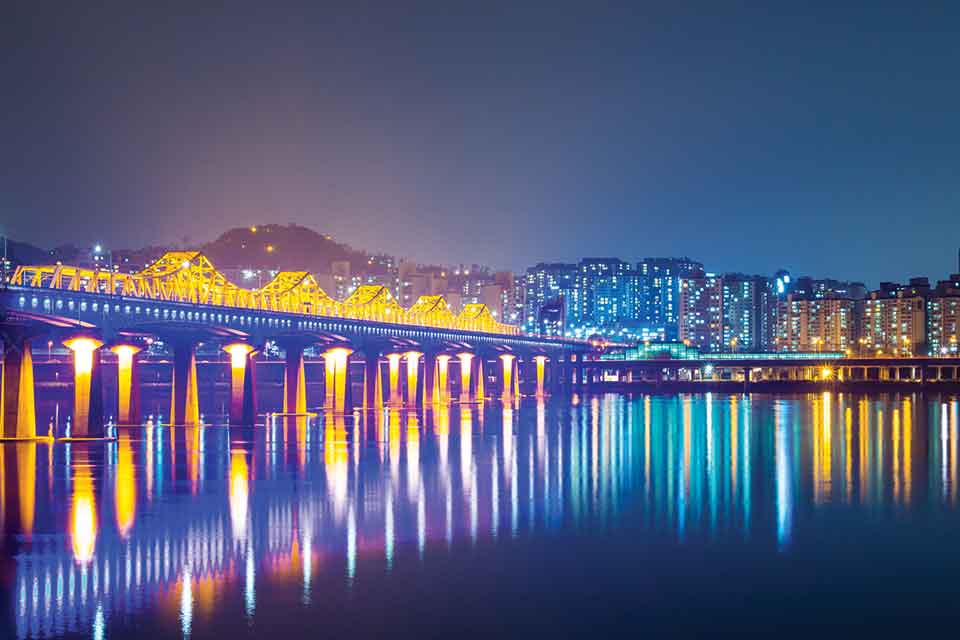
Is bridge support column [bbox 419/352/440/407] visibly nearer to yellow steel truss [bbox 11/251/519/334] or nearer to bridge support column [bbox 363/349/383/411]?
yellow steel truss [bbox 11/251/519/334]

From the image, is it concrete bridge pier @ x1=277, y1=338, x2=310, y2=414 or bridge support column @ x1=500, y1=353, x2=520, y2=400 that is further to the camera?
bridge support column @ x1=500, y1=353, x2=520, y2=400

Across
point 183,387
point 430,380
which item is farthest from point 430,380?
point 183,387

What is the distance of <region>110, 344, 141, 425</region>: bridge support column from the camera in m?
75.5

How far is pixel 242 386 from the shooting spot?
277 ft

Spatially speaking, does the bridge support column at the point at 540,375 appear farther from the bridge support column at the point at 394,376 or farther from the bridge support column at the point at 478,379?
the bridge support column at the point at 394,376

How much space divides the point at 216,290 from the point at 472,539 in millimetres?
59806

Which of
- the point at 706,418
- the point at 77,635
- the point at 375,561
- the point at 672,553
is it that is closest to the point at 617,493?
the point at 672,553

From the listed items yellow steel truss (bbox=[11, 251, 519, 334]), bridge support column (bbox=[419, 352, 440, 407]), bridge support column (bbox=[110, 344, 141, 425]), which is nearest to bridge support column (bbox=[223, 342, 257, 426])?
yellow steel truss (bbox=[11, 251, 519, 334])

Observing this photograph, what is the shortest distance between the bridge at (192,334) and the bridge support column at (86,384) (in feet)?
0.18

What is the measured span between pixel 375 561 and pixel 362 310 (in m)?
99.5

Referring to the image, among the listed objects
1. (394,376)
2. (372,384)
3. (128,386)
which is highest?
(128,386)

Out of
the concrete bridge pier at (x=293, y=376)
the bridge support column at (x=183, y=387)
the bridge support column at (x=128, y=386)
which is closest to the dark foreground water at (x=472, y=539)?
the bridge support column at (x=128, y=386)

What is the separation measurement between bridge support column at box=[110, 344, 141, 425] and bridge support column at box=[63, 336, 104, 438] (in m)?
6.14

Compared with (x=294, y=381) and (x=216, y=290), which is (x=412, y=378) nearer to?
(x=294, y=381)
